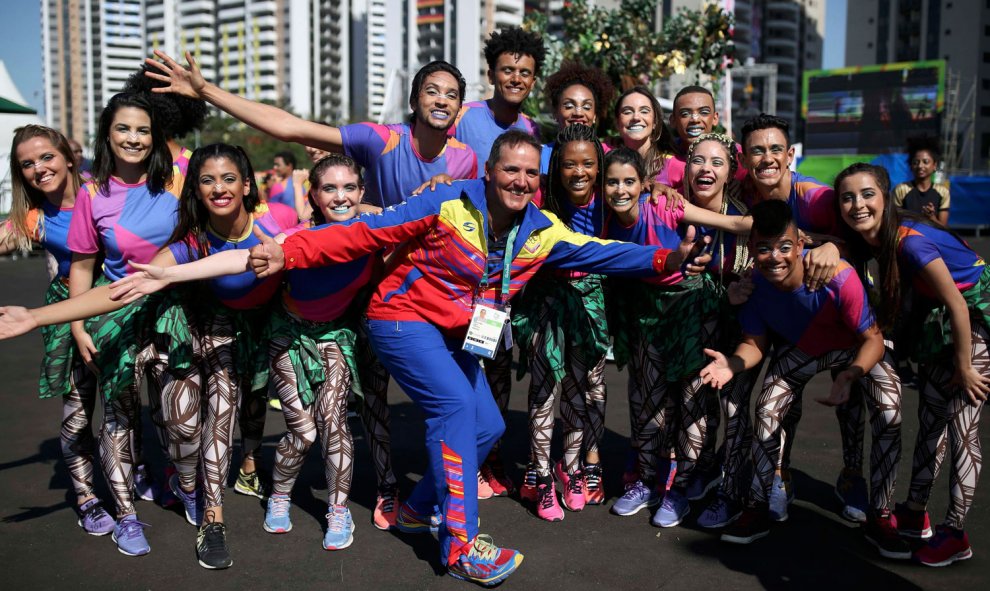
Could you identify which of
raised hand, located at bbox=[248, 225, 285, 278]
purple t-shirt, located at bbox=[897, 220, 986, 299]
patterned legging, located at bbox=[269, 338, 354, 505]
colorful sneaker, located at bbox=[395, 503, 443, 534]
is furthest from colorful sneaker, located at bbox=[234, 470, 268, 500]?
purple t-shirt, located at bbox=[897, 220, 986, 299]

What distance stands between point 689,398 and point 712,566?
82 cm

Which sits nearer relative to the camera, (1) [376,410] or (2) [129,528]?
(2) [129,528]

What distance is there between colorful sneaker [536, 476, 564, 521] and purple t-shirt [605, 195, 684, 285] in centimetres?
114

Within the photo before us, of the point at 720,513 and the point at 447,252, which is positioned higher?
the point at 447,252

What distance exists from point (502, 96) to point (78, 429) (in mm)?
2808

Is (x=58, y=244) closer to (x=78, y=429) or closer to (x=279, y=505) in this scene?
(x=78, y=429)

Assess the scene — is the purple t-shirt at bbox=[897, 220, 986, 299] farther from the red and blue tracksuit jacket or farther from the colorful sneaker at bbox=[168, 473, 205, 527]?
the colorful sneaker at bbox=[168, 473, 205, 527]

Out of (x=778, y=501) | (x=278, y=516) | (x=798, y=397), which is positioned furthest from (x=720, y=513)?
(x=278, y=516)

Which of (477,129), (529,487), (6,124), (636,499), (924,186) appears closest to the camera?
(636,499)

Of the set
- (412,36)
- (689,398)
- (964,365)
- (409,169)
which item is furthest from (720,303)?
(412,36)

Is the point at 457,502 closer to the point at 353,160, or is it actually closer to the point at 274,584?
the point at 274,584

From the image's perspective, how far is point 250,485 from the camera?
4.59 meters

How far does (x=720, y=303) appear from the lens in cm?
411

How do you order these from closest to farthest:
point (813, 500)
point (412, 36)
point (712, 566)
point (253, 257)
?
1. point (253, 257)
2. point (712, 566)
3. point (813, 500)
4. point (412, 36)
